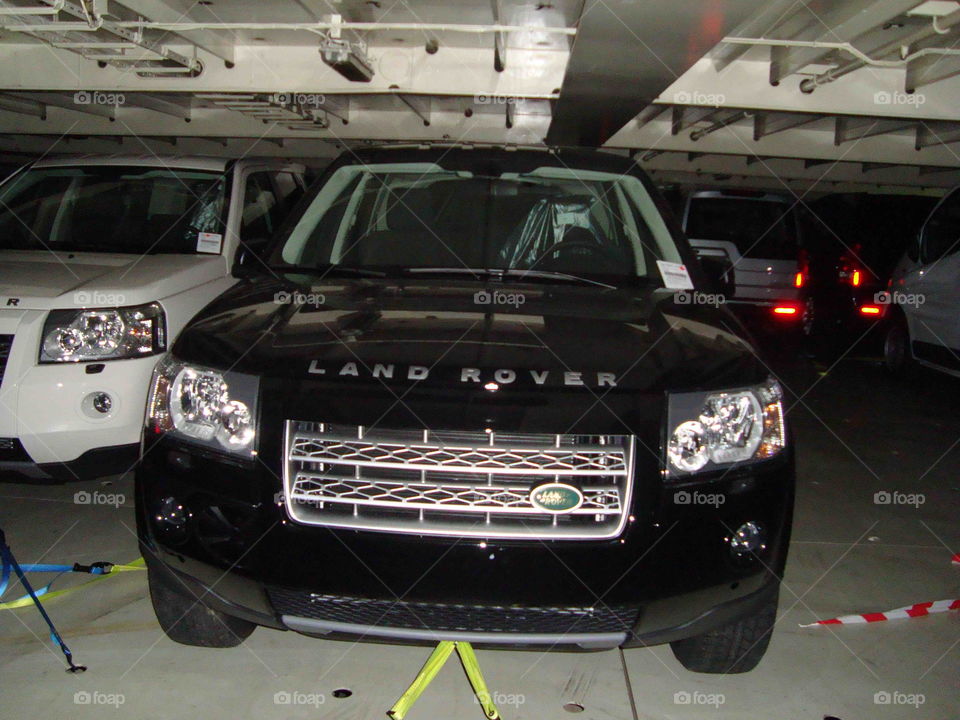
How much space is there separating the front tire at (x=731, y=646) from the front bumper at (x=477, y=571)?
30 cm

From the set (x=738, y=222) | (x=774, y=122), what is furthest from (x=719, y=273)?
(x=738, y=222)

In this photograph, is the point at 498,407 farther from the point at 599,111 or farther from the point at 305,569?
the point at 599,111

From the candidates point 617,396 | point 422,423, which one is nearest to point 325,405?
point 422,423

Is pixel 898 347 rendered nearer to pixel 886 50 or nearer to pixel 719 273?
pixel 886 50

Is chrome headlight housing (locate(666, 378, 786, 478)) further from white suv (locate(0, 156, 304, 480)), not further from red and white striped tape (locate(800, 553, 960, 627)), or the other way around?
white suv (locate(0, 156, 304, 480))

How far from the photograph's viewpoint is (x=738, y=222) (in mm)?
10758

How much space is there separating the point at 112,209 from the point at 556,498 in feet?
13.2

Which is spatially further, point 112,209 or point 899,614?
point 112,209

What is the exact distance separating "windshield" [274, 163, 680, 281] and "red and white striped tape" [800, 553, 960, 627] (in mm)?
1532

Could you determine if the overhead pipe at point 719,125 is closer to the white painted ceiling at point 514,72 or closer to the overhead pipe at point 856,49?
the white painted ceiling at point 514,72

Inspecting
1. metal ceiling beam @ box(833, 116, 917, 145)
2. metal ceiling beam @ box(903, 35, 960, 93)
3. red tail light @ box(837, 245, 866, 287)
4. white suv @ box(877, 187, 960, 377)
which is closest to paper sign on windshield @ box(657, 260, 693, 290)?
metal ceiling beam @ box(903, 35, 960, 93)

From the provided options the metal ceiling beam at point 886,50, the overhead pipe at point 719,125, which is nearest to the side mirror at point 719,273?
the metal ceiling beam at point 886,50

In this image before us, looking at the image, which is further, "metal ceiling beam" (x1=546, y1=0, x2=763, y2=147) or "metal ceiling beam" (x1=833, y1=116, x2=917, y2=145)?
"metal ceiling beam" (x1=833, y1=116, x2=917, y2=145)

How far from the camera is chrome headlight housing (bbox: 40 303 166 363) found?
4.09 m
